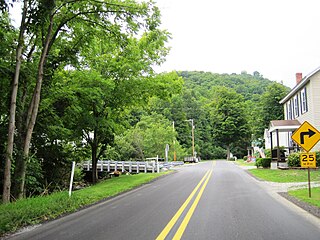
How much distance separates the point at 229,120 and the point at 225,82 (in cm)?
2846

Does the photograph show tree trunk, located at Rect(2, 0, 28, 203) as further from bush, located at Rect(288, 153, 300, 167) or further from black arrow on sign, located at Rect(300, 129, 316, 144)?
bush, located at Rect(288, 153, 300, 167)

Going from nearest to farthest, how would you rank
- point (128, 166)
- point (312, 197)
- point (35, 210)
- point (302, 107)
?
1. point (35, 210)
2. point (312, 197)
3. point (302, 107)
4. point (128, 166)

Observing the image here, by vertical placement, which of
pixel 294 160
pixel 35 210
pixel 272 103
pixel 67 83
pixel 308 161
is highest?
pixel 272 103

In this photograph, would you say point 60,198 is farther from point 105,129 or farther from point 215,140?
point 215,140

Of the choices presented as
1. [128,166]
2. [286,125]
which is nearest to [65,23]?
[128,166]

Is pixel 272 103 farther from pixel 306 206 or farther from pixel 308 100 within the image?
pixel 306 206

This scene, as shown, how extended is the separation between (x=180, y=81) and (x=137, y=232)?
14.1m

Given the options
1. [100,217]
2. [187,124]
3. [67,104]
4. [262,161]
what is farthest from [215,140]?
[100,217]

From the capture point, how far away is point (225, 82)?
10525 cm

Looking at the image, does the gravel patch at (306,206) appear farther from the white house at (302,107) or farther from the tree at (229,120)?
the tree at (229,120)

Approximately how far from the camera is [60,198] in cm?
1033

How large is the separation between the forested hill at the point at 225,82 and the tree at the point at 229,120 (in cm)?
1368

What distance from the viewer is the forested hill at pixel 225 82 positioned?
97875mm

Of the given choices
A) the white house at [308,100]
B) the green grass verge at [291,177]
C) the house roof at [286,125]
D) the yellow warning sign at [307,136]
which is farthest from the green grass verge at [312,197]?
the house roof at [286,125]
